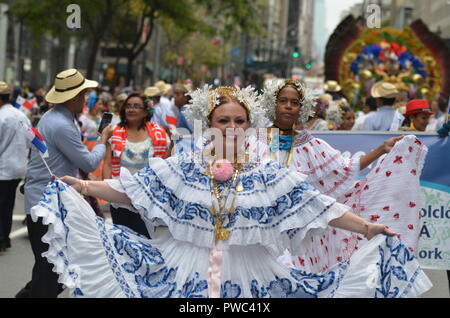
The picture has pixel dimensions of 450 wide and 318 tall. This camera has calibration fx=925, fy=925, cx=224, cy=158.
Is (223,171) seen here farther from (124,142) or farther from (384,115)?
(384,115)

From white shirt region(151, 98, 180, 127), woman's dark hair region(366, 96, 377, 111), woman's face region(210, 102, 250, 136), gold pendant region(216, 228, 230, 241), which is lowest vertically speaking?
white shirt region(151, 98, 180, 127)

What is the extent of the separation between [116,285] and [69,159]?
2315 mm

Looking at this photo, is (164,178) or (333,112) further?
(333,112)

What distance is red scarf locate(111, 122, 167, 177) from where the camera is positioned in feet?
28.3

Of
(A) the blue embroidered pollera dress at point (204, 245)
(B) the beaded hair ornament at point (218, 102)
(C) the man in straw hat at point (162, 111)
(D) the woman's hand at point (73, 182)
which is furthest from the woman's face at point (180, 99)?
(A) the blue embroidered pollera dress at point (204, 245)

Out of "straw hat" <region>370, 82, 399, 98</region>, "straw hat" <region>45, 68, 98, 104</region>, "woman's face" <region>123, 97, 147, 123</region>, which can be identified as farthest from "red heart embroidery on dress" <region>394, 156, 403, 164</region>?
"straw hat" <region>370, 82, 399, 98</region>

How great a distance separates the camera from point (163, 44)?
6225 centimetres

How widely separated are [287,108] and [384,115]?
5.66 metres

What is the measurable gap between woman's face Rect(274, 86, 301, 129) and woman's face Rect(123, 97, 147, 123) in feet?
7.00

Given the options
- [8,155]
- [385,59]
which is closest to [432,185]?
[8,155]

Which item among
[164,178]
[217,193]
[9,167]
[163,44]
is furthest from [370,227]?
[163,44]

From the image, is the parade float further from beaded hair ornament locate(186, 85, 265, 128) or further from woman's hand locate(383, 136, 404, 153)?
beaded hair ornament locate(186, 85, 265, 128)

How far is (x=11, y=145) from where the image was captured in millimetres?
10219
